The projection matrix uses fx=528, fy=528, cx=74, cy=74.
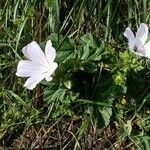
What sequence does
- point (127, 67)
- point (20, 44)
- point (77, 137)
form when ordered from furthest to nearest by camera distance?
1. point (20, 44)
2. point (77, 137)
3. point (127, 67)

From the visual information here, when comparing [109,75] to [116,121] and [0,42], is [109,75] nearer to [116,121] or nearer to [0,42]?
[116,121]

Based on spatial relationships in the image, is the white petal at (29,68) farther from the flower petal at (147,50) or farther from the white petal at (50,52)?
the flower petal at (147,50)

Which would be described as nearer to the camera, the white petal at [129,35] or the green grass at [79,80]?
the white petal at [129,35]

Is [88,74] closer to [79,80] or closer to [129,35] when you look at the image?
[79,80]

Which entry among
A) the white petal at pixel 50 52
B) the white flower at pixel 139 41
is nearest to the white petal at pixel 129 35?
the white flower at pixel 139 41

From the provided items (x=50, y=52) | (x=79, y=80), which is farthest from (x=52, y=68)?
(x=79, y=80)

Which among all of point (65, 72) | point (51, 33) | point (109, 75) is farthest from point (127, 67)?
point (51, 33)

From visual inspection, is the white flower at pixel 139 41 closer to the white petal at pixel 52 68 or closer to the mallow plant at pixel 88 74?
the mallow plant at pixel 88 74

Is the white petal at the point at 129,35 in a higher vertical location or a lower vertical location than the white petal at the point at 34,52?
higher
